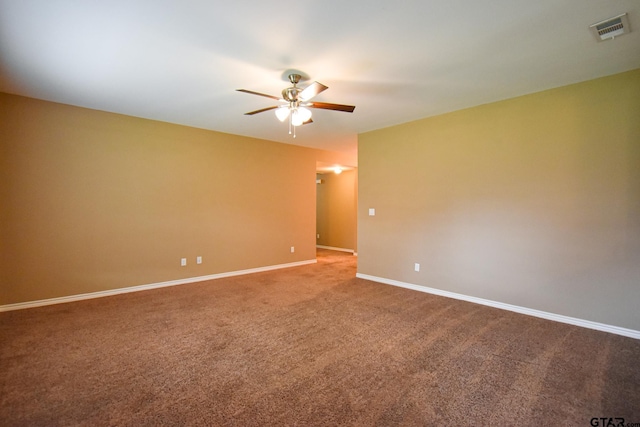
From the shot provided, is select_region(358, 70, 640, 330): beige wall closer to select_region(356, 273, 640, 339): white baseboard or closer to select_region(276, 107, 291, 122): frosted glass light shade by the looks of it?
select_region(356, 273, 640, 339): white baseboard

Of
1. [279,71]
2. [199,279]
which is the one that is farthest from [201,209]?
[279,71]

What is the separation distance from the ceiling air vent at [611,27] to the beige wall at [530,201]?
96cm

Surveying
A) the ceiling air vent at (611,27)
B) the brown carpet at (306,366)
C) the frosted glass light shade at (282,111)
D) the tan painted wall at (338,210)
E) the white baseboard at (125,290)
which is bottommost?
the brown carpet at (306,366)

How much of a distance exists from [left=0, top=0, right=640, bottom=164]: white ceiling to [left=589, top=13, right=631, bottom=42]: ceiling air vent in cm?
5

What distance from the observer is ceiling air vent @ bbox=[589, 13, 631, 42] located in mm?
2035

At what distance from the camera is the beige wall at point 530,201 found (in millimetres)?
2840

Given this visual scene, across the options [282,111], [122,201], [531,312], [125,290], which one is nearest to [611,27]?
[282,111]

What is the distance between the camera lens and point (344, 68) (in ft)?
9.07

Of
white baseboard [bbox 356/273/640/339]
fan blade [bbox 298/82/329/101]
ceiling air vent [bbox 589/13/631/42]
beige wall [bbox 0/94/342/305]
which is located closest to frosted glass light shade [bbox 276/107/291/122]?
fan blade [bbox 298/82/329/101]

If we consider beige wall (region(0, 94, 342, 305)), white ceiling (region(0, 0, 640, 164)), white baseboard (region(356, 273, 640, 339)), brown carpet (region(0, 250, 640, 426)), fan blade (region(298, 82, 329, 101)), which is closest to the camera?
brown carpet (region(0, 250, 640, 426))

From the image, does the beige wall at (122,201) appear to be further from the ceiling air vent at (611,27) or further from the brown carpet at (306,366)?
the ceiling air vent at (611,27)

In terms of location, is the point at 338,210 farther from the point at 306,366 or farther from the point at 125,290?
the point at 306,366

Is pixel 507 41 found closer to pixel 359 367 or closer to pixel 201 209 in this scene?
pixel 359 367

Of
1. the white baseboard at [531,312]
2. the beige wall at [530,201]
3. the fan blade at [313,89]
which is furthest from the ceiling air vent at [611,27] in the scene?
the white baseboard at [531,312]
